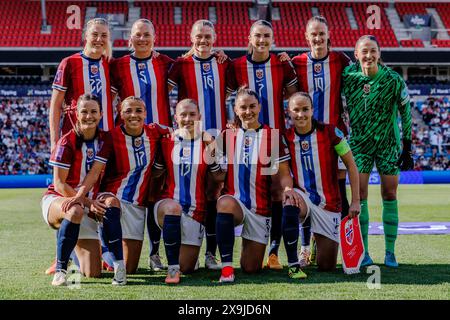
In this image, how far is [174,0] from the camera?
1064 inches

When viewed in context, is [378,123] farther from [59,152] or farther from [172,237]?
[59,152]

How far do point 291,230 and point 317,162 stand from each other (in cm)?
60

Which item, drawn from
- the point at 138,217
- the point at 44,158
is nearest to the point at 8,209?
the point at 138,217

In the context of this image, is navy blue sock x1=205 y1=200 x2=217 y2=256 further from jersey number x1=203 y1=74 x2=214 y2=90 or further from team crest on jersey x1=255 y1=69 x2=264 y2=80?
team crest on jersey x1=255 y1=69 x2=264 y2=80

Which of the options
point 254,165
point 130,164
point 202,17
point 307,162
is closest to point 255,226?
point 254,165

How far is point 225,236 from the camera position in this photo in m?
4.33

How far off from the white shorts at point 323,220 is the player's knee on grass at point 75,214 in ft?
5.09

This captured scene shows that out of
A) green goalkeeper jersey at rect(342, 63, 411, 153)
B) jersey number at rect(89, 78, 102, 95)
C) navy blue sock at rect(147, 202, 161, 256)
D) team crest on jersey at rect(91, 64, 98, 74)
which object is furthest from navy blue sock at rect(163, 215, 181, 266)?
green goalkeeper jersey at rect(342, 63, 411, 153)

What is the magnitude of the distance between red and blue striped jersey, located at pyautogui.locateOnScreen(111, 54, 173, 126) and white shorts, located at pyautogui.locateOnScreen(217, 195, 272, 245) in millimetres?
1098

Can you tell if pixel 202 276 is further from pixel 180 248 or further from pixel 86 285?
pixel 86 285

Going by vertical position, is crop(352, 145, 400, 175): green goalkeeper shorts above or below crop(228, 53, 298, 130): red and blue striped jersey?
below

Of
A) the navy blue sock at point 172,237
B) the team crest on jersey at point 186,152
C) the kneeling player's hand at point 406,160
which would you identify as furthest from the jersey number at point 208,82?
the kneeling player's hand at point 406,160

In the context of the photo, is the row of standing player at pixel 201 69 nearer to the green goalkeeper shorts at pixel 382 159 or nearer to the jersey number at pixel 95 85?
the jersey number at pixel 95 85

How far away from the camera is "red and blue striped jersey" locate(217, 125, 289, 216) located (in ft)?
15.1
